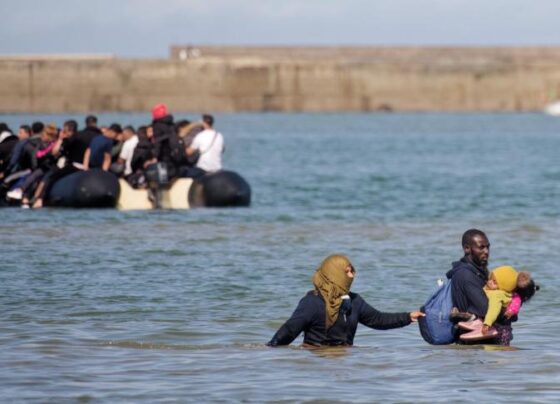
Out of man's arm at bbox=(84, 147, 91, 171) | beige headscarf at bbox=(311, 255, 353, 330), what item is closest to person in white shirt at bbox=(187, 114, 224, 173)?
man's arm at bbox=(84, 147, 91, 171)

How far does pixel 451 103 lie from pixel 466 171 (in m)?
58.8

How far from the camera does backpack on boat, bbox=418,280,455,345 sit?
11.3m

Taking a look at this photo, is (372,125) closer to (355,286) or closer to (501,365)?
(355,286)

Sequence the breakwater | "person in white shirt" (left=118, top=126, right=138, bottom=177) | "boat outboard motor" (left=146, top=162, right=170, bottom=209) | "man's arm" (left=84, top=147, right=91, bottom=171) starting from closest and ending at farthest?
"boat outboard motor" (left=146, top=162, right=170, bottom=209) → "man's arm" (left=84, top=147, right=91, bottom=171) → "person in white shirt" (left=118, top=126, right=138, bottom=177) → the breakwater

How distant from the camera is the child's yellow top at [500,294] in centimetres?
1108

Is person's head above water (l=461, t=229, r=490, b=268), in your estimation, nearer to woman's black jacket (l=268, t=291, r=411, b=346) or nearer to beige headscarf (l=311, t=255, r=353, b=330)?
woman's black jacket (l=268, t=291, r=411, b=346)

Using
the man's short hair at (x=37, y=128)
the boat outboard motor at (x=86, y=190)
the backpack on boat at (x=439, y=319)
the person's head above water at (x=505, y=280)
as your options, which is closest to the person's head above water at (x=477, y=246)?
the person's head above water at (x=505, y=280)

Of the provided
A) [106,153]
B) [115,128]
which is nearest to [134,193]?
[106,153]

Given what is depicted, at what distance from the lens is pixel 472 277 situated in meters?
11.1

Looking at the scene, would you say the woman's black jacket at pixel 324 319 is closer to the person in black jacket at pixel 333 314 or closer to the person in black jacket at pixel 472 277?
the person in black jacket at pixel 333 314

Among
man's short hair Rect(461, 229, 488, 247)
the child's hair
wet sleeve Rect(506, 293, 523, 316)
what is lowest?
wet sleeve Rect(506, 293, 523, 316)

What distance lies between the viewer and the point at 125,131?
25359 millimetres

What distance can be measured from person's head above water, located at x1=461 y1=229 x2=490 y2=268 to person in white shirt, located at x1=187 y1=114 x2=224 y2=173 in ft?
46.2

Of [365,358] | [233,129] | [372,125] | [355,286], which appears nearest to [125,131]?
[355,286]
